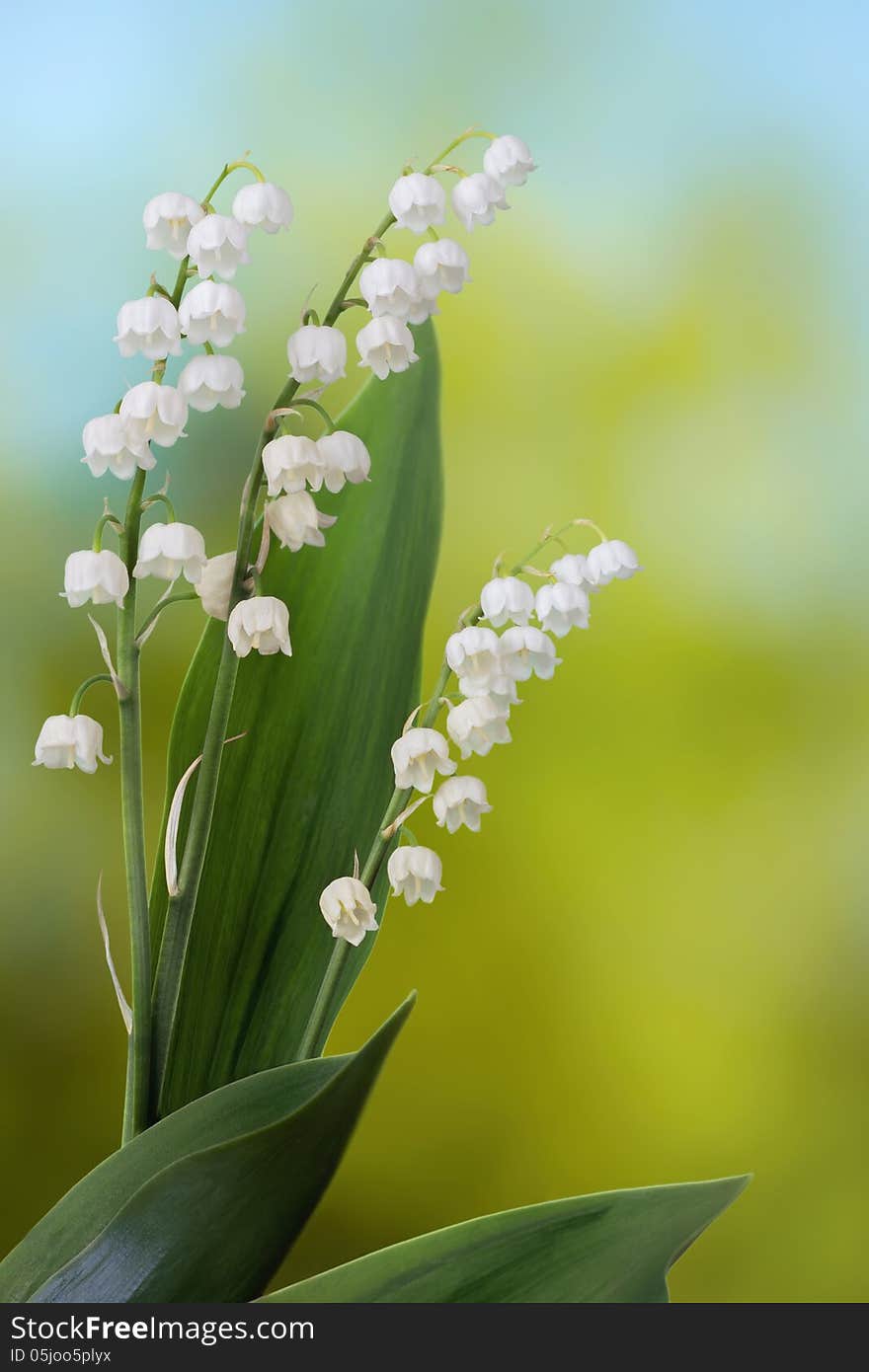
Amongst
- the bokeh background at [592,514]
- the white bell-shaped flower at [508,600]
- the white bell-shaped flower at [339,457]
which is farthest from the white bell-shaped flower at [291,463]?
the bokeh background at [592,514]

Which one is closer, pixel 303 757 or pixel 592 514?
pixel 303 757

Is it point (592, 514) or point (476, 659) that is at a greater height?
point (592, 514)

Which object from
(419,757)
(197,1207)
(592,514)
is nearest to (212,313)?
(419,757)

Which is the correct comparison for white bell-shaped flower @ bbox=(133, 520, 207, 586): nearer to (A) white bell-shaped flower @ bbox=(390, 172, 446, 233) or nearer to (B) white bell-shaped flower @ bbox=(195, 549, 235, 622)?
(B) white bell-shaped flower @ bbox=(195, 549, 235, 622)

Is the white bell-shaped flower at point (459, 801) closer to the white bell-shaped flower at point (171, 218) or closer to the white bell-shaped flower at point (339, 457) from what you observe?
the white bell-shaped flower at point (339, 457)

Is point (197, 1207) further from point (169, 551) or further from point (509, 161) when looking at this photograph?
point (509, 161)
